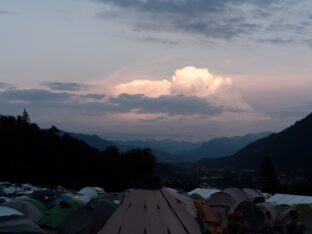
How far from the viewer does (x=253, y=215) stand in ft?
71.5

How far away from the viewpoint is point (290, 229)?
1239 cm

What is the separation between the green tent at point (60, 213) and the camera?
19.7 m

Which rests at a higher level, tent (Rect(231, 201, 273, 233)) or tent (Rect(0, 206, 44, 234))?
tent (Rect(0, 206, 44, 234))

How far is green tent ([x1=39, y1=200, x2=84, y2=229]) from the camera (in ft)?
64.7

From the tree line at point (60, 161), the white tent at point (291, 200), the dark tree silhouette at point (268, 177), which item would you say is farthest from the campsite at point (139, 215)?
the dark tree silhouette at point (268, 177)

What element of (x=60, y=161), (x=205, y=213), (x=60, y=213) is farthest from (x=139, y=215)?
(x=60, y=161)

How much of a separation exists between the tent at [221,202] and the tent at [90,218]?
39.1ft

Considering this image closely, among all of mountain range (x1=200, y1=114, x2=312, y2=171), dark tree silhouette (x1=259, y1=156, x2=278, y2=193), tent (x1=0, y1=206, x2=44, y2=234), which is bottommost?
dark tree silhouette (x1=259, y1=156, x2=278, y2=193)

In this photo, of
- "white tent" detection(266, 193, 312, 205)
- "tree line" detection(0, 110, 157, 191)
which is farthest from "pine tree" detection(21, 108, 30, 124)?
"white tent" detection(266, 193, 312, 205)

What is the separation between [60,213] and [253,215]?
7.80 metres

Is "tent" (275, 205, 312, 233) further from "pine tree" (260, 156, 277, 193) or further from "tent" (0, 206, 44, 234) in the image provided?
"pine tree" (260, 156, 277, 193)

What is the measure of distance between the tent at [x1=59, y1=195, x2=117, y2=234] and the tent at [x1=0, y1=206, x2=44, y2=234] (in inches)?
141

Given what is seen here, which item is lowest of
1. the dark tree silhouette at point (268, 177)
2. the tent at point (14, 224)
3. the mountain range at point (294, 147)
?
the dark tree silhouette at point (268, 177)

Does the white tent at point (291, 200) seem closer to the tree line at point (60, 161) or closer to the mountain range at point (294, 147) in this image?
the tree line at point (60, 161)
